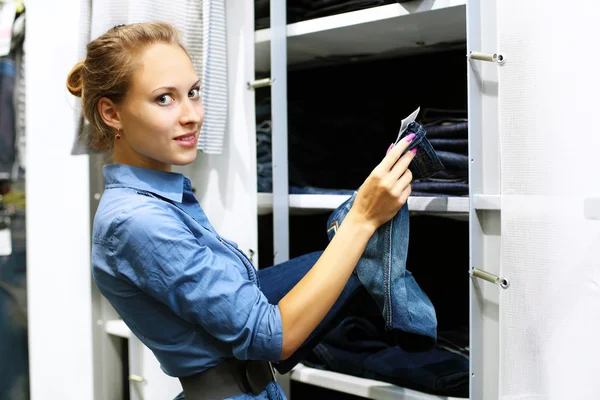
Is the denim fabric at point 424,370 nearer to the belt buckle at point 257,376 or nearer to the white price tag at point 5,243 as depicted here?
the belt buckle at point 257,376

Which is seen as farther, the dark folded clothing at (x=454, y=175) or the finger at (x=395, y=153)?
the dark folded clothing at (x=454, y=175)

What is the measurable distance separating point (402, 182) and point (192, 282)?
0.97 ft

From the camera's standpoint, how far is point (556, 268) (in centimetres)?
76

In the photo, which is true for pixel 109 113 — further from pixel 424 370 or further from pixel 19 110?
pixel 19 110

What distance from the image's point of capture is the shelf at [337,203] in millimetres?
1031

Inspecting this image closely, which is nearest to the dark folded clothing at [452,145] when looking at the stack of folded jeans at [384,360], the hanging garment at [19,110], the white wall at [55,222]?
the stack of folded jeans at [384,360]

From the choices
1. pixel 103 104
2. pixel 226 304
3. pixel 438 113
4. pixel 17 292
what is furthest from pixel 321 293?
pixel 17 292

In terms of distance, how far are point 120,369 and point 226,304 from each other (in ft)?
2.92

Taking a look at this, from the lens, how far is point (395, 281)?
876 mm

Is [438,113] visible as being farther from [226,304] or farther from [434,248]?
[226,304]

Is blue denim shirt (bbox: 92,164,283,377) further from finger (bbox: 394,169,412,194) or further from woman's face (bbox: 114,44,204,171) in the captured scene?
finger (bbox: 394,169,412,194)

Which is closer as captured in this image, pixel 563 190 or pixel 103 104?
pixel 563 190

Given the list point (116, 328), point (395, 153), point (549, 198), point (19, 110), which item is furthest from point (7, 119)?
point (549, 198)

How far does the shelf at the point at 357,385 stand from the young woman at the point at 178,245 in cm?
29
